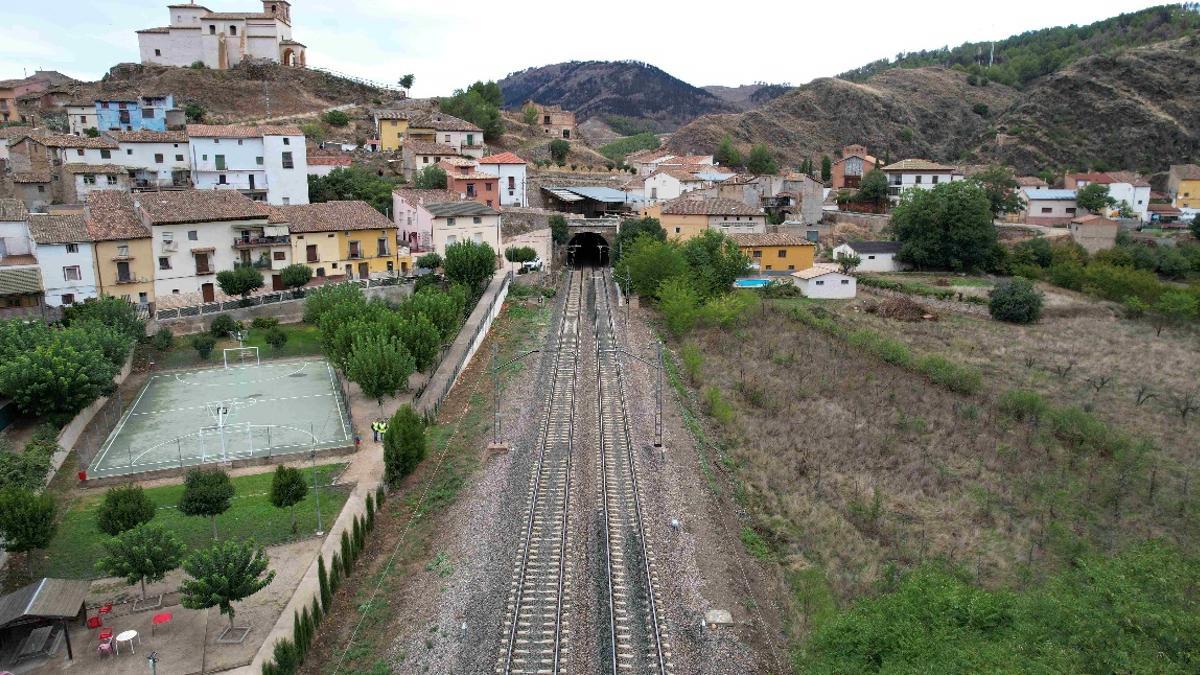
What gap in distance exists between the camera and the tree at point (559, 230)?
56594 millimetres

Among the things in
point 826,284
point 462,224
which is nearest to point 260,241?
point 462,224

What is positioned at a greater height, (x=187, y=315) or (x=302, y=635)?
(x=187, y=315)

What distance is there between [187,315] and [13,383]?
47.8 ft

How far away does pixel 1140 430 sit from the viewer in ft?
98.2

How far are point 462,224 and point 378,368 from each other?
24.1 meters

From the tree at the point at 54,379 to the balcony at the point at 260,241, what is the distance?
55.2 ft

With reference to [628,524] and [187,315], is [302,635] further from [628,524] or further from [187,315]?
[187,315]

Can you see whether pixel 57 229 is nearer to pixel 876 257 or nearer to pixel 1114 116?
pixel 876 257

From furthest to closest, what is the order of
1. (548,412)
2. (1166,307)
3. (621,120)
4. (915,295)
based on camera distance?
(621,120), (915,295), (1166,307), (548,412)

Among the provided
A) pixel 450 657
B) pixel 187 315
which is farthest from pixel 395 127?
pixel 450 657

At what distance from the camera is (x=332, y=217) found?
148 ft

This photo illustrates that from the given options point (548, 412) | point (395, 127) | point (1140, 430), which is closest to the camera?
point (548, 412)

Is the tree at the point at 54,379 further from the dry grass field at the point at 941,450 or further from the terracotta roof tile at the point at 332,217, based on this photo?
the dry grass field at the point at 941,450

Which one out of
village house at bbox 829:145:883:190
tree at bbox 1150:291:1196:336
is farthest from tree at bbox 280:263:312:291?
village house at bbox 829:145:883:190
